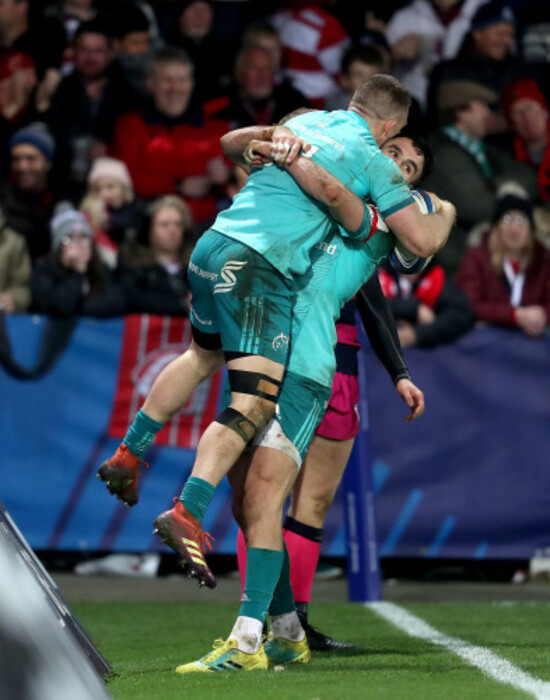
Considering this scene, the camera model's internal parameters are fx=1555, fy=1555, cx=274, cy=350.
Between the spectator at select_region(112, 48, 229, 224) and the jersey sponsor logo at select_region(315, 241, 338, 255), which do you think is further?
the spectator at select_region(112, 48, 229, 224)

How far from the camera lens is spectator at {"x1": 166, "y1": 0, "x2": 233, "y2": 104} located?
1303 centimetres

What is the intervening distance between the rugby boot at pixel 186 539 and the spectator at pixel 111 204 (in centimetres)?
631

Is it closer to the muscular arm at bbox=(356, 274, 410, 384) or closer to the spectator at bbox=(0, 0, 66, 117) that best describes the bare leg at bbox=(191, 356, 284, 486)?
the muscular arm at bbox=(356, 274, 410, 384)

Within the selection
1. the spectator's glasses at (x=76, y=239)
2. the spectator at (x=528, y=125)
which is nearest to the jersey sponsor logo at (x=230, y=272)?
the spectator's glasses at (x=76, y=239)

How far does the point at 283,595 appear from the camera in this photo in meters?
5.86

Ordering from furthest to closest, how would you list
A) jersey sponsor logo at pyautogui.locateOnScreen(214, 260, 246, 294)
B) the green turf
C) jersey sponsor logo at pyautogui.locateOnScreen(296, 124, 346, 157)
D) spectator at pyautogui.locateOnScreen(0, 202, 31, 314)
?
spectator at pyautogui.locateOnScreen(0, 202, 31, 314) < jersey sponsor logo at pyautogui.locateOnScreen(296, 124, 346, 157) < jersey sponsor logo at pyautogui.locateOnScreen(214, 260, 246, 294) < the green turf

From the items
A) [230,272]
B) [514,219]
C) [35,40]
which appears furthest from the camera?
[35,40]

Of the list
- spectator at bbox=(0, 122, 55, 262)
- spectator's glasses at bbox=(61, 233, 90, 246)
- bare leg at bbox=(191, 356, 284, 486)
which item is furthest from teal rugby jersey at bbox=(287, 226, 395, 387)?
spectator at bbox=(0, 122, 55, 262)

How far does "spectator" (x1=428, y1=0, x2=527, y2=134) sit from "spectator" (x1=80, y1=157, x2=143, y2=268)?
2.92m

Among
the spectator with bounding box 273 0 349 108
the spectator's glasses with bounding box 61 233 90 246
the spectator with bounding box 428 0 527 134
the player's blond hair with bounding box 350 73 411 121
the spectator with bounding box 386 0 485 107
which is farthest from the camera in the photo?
the spectator with bounding box 386 0 485 107

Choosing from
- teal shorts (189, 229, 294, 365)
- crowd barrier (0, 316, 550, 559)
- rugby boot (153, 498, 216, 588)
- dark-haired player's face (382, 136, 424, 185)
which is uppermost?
dark-haired player's face (382, 136, 424, 185)

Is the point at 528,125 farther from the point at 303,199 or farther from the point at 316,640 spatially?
the point at 303,199

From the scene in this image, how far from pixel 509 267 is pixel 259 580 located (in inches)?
234

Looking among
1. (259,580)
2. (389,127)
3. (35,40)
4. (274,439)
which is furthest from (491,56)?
(259,580)
